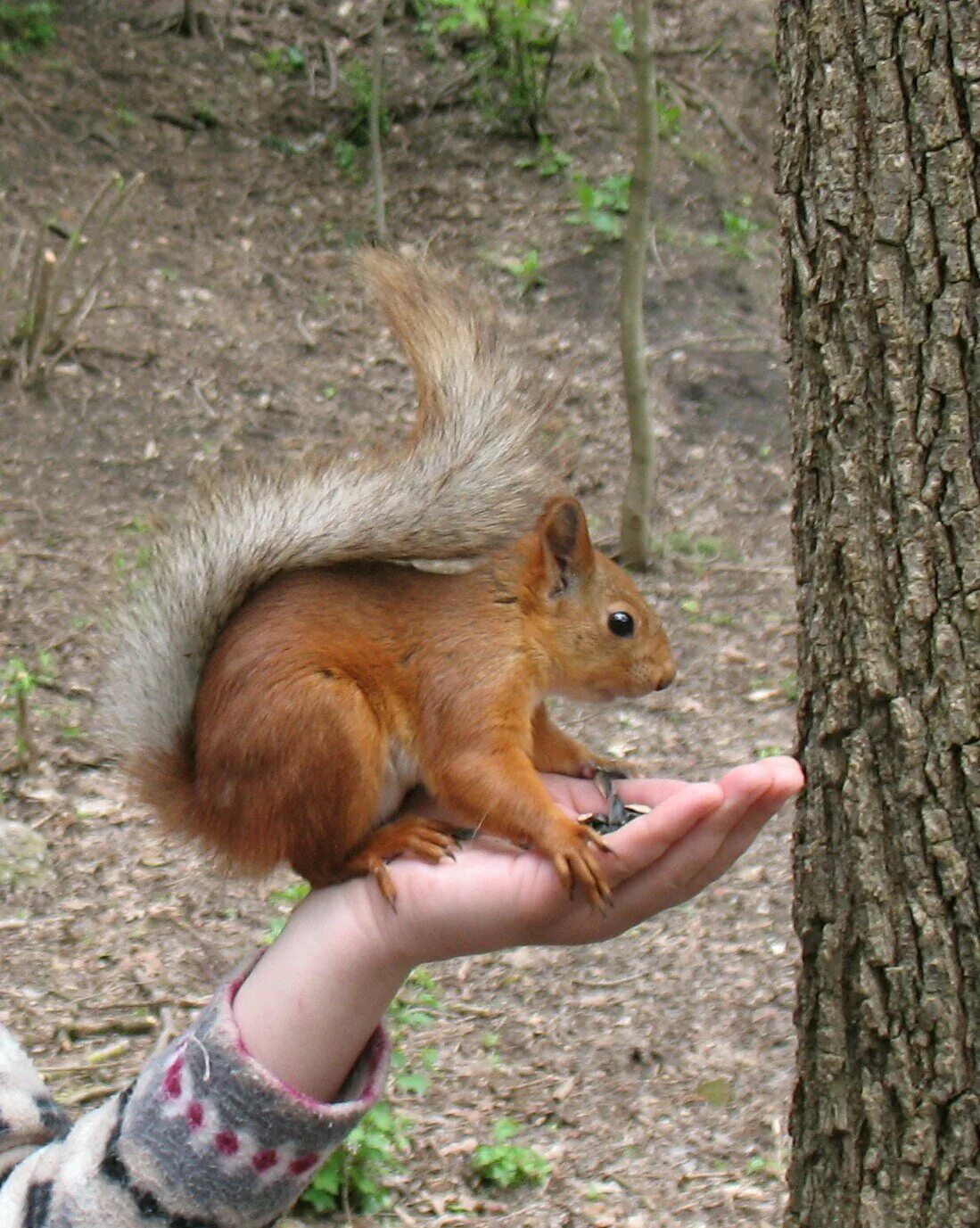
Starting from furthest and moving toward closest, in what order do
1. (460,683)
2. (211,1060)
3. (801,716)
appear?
(460,683)
(801,716)
(211,1060)

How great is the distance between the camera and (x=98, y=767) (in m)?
3.43

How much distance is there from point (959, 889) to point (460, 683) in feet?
2.16

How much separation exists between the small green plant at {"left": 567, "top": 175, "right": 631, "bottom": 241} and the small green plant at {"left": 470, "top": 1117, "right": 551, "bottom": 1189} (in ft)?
12.2

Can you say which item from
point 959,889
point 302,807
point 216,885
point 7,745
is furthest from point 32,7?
point 959,889

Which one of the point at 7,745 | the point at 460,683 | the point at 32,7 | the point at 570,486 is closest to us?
the point at 460,683

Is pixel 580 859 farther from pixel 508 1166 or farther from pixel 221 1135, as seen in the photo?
pixel 508 1166

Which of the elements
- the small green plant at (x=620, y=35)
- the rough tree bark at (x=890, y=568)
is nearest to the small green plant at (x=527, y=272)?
the small green plant at (x=620, y=35)

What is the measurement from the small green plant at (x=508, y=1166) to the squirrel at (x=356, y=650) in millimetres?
789

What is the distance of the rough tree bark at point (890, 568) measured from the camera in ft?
4.82

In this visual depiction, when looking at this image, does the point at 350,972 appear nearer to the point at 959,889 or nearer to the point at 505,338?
the point at 959,889

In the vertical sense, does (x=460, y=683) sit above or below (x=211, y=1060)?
above

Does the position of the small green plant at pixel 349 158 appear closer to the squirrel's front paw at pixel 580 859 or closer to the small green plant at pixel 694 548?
the small green plant at pixel 694 548

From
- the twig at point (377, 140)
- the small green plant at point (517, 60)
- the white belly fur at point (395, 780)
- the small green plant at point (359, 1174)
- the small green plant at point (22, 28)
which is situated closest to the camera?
the white belly fur at point (395, 780)

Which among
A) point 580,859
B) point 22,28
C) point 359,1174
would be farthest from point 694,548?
point 22,28
